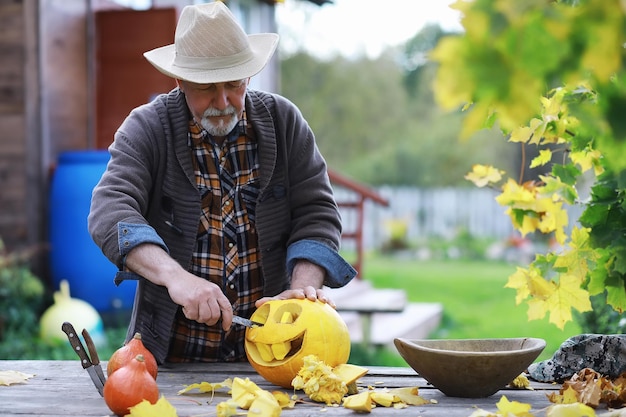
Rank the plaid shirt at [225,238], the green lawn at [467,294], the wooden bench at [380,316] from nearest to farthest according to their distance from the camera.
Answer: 1. the plaid shirt at [225,238]
2. the wooden bench at [380,316]
3. the green lawn at [467,294]

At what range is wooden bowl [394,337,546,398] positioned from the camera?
2.10 meters

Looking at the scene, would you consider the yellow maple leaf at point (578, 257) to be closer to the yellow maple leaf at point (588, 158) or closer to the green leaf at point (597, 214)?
the green leaf at point (597, 214)

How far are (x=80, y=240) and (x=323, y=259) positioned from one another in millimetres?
4481

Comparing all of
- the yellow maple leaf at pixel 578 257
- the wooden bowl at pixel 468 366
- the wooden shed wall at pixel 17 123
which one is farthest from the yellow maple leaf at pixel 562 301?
the wooden shed wall at pixel 17 123

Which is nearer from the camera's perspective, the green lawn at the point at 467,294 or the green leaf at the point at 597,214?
the green leaf at the point at 597,214

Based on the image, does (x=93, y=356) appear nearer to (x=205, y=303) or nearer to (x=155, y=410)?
(x=205, y=303)

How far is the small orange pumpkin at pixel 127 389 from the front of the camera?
1989 mm

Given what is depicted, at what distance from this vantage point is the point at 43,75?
22.6 feet

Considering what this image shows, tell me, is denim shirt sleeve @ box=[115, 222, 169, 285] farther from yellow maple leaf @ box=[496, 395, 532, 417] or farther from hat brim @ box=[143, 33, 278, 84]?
yellow maple leaf @ box=[496, 395, 532, 417]

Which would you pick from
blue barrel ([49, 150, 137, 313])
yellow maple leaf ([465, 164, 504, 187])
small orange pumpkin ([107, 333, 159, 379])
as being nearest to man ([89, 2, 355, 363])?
small orange pumpkin ([107, 333, 159, 379])

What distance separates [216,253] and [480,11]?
1.75m

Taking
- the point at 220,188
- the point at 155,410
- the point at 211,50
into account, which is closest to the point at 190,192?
the point at 220,188

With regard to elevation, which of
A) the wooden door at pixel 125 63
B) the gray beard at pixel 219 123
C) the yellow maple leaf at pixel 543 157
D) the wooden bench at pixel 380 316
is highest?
the wooden door at pixel 125 63

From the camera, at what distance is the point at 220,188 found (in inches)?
112
